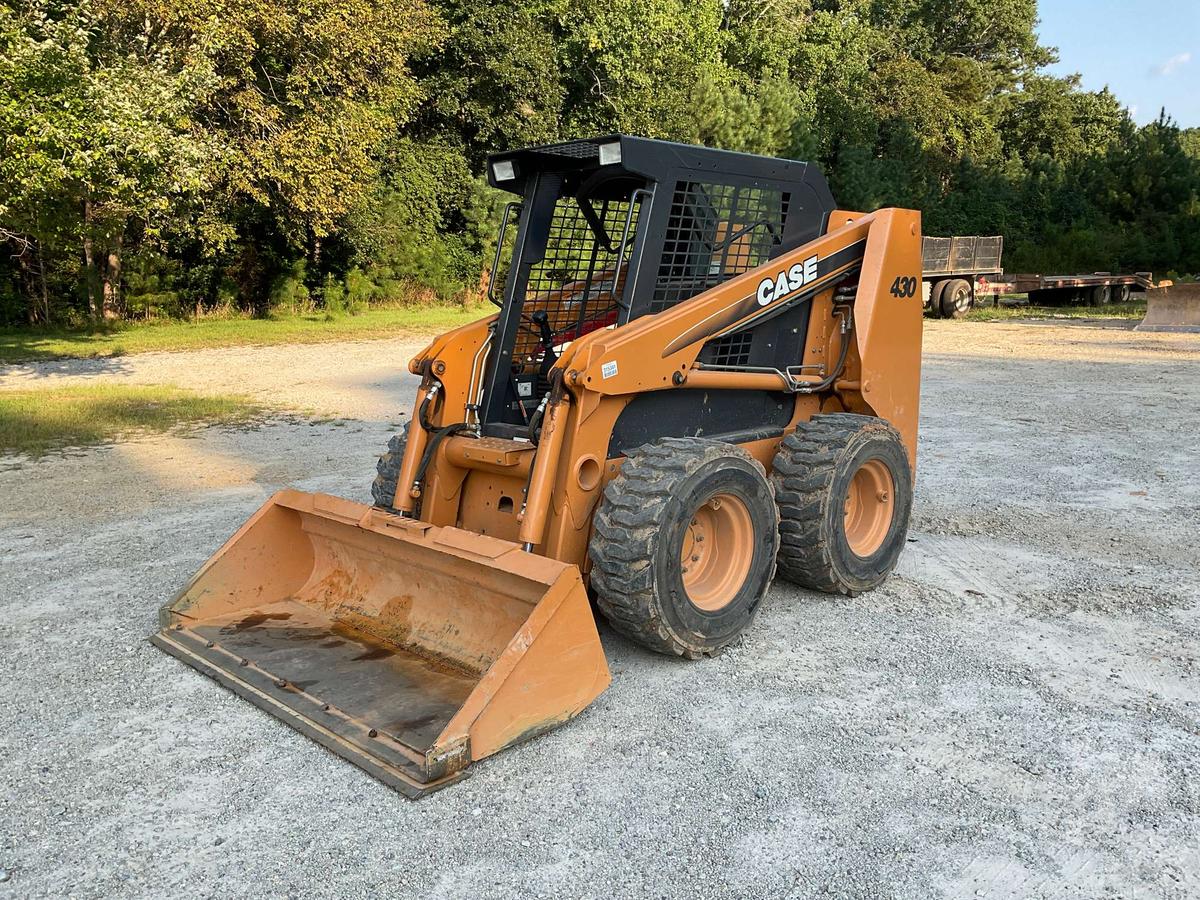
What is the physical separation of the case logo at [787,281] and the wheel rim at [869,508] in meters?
1.08

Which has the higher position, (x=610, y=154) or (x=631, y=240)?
(x=610, y=154)

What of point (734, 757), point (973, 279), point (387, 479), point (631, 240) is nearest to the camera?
point (734, 757)

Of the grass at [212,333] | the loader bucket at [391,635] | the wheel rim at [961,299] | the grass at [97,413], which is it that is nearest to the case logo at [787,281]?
the loader bucket at [391,635]

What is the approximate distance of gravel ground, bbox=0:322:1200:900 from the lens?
118 inches

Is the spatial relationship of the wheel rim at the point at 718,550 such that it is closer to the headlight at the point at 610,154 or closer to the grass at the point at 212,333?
the headlight at the point at 610,154

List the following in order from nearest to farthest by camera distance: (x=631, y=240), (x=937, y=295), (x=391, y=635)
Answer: (x=391, y=635), (x=631, y=240), (x=937, y=295)

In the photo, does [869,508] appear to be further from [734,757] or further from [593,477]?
[734,757]

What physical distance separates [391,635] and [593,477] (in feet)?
3.94

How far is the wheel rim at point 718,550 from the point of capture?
4.56 m

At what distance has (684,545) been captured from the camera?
4539 millimetres

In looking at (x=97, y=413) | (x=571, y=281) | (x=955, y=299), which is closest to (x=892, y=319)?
(x=571, y=281)

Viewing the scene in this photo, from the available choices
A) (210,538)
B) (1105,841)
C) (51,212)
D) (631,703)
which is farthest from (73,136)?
(1105,841)

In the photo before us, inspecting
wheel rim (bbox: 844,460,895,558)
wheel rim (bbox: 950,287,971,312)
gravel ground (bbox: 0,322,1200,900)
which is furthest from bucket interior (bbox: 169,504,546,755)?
wheel rim (bbox: 950,287,971,312)

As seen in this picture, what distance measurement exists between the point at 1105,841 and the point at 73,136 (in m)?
11.6
